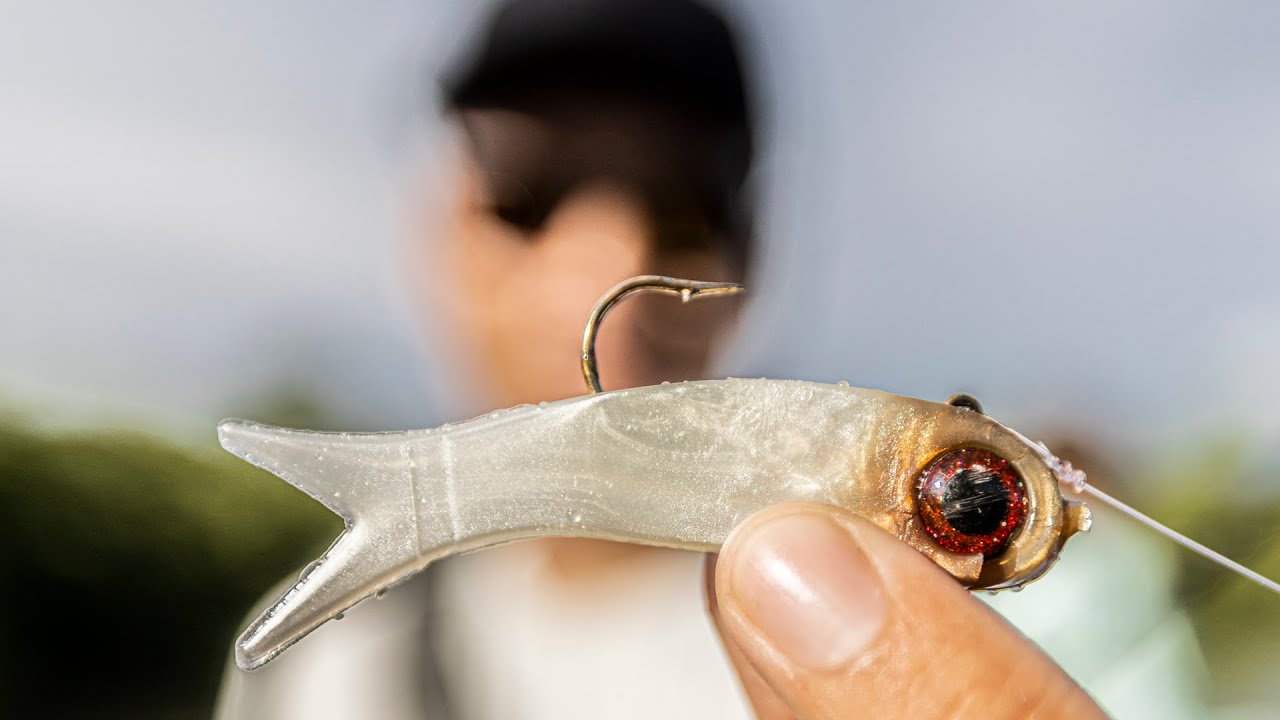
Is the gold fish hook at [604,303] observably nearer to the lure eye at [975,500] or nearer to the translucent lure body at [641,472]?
the translucent lure body at [641,472]

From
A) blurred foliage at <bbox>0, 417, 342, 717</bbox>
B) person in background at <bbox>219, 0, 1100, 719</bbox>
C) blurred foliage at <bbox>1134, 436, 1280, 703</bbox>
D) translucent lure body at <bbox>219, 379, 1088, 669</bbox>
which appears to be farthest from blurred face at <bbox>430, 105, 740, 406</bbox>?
blurred foliage at <bbox>0, 417, 342, 717</bbox>

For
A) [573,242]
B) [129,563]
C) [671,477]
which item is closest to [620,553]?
[573,242]

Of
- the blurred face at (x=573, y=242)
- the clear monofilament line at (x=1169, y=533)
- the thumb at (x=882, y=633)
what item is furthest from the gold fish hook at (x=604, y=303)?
the blurred face at (x=573, y=242)

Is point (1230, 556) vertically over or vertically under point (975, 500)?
under

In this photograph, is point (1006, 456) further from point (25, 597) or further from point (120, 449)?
point (25, 597)

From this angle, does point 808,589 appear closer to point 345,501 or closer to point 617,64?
point 345,501

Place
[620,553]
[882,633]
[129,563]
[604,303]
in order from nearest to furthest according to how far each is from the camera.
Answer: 1. [882,633]
2. [604,303]
3. [620,553]
4. [129,563]
